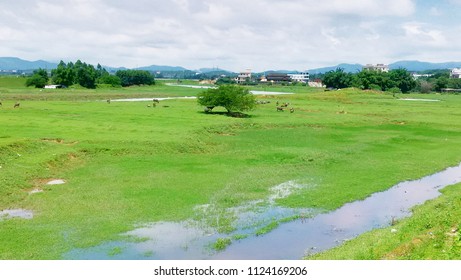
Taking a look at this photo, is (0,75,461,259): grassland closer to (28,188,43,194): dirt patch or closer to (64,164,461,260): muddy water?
(28,188,43,194): dirt patch

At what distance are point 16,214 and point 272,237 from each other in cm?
1324

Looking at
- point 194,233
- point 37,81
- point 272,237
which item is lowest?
point 272,237

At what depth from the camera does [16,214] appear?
23969 mm

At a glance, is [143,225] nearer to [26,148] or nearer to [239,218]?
[239,218]

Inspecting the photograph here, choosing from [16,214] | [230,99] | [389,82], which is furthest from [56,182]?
[389,82]

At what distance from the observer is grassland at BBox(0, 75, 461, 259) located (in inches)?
918

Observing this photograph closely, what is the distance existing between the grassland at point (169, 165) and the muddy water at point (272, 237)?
1.10 m

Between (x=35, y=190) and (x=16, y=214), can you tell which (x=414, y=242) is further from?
(x=35, y=190)

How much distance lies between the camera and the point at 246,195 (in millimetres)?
28156

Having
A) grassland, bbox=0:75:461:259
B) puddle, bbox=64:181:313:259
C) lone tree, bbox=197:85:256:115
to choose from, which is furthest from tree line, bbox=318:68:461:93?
puddle, bbox=64:181:313:259

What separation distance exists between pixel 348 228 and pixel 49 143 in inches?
1048

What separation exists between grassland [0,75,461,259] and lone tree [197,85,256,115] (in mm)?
6470

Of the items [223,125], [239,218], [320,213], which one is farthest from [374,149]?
[239,218]
